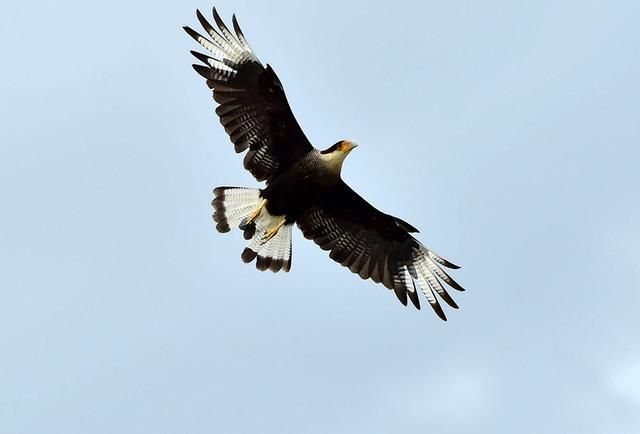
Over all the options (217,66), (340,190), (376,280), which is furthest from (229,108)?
(376,280)

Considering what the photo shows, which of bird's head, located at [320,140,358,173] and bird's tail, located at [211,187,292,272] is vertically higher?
bird's head, located at [320,140,358,173]

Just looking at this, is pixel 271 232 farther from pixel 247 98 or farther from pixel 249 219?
pixel 247 98

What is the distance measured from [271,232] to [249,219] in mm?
323

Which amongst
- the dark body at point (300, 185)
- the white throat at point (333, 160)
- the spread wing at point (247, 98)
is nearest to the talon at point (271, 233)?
the dark body at point (300, 185)

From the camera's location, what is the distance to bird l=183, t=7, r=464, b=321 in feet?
56.3

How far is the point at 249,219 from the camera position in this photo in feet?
58.1

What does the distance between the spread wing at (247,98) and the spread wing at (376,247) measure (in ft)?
3.44

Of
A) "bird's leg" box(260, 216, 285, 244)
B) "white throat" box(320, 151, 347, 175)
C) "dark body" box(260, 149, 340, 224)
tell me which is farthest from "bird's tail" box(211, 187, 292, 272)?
"white throat" box(320, 151, 347, 175)

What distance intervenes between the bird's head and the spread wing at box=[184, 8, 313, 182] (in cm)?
41

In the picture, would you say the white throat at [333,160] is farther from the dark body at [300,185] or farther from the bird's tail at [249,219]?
the bird's tail at [249,219]

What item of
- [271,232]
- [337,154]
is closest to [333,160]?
[337,154]

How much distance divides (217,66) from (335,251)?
9.39 ft

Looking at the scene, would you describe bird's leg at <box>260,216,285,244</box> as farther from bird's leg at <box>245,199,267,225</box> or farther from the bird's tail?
bird's leg at <box>245,199,267,225</box>

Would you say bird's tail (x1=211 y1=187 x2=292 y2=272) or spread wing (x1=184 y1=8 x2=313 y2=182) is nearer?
spread wing (x1=184 y1=8 x2=313 y2=182)
